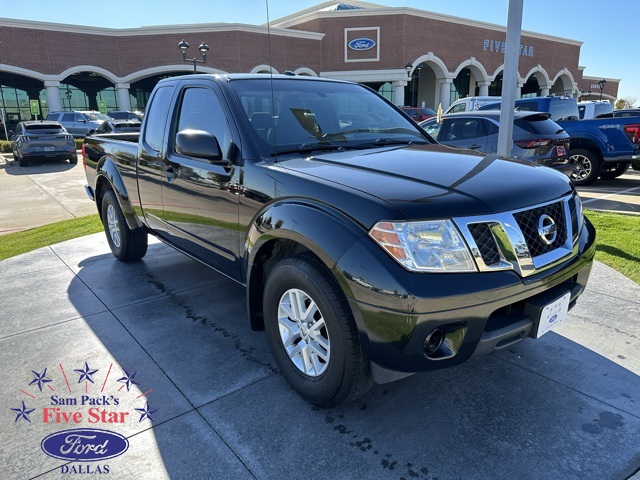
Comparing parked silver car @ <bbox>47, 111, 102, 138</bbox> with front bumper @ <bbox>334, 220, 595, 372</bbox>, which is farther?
parked silver car @ <bbox>47, 111, 102, 138</bbox>

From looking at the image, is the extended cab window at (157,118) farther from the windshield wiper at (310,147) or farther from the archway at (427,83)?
the archway at (427,83)

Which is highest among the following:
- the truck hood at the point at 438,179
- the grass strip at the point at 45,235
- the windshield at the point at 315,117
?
the windshield at the point at 315,117

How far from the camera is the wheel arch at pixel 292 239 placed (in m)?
2.26

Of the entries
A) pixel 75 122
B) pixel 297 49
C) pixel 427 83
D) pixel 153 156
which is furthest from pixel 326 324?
pixel 427 83

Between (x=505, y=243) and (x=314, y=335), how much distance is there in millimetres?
1099

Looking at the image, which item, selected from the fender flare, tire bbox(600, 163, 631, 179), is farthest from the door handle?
tire bbox(600, 163, 631, 179)

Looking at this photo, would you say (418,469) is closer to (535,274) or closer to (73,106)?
(535,274)

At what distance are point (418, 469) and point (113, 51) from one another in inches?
1616

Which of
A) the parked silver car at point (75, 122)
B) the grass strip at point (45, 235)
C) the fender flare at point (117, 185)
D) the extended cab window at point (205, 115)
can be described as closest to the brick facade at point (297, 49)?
the parked silver car at point (75, 122)

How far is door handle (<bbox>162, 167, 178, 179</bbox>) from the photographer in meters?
3.77

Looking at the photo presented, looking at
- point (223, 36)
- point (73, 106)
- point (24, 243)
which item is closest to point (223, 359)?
point (24, 243)

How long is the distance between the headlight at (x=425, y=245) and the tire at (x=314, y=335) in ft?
1.30

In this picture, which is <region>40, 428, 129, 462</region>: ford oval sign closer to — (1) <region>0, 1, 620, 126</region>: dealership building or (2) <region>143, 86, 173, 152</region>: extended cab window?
(2) <region>143, 86, 173, 152</region>: extended cab window

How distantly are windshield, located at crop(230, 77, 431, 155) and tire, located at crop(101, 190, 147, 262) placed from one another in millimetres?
2427
